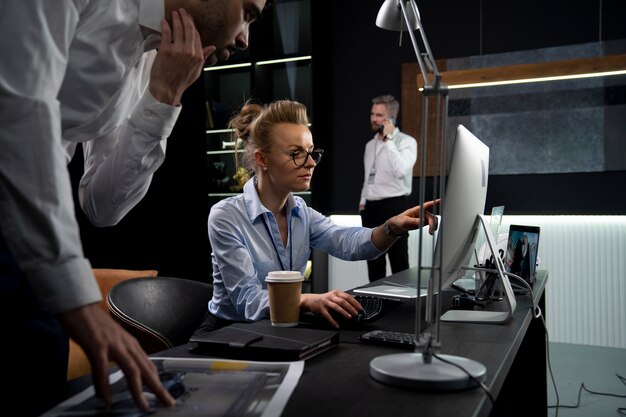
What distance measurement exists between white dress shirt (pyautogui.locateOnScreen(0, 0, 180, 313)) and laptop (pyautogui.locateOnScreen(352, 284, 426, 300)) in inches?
33.7

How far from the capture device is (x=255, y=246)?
1.80 m

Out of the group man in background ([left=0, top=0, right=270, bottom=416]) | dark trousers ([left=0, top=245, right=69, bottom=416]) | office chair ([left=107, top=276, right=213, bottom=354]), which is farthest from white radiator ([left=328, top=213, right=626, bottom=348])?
dark trousers ([left=0, top=245, right=69, bottom=416])

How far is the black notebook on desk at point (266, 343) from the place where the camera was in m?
0.94

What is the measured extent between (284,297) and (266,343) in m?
0.20

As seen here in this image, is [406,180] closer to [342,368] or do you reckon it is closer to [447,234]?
[447,234]

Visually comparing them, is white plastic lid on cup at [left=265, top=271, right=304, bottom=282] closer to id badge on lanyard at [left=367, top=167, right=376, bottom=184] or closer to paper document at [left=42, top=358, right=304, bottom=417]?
paper document at [left=42, top=358, right=304, bottom=417]

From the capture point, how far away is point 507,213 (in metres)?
4.56

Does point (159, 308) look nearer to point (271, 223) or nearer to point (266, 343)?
point (271, 223)

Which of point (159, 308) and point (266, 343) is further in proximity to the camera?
point (159, 308)

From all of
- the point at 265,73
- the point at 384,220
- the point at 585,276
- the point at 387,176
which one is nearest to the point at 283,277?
the point at 384,220

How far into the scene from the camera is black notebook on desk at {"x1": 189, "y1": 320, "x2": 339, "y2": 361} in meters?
0.94

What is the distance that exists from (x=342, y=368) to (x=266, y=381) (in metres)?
0.17

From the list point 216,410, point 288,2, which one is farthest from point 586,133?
point 216,410

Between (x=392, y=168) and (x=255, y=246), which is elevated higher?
(x=392, y=168)
